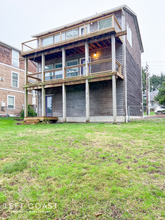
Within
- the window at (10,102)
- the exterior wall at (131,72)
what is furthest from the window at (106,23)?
the window at (10,102)

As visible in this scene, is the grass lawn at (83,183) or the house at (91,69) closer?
the grass lawn at (83,183)

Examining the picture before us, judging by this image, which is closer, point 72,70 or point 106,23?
point 106,23

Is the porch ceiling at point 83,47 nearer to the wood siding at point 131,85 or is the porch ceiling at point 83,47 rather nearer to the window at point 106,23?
the window at point 106,23

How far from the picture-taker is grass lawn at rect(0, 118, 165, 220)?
70.7 inches

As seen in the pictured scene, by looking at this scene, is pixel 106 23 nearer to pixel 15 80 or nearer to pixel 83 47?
pixel 83 47

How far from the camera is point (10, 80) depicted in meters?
18.2

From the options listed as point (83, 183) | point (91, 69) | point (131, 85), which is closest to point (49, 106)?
point (91, 69)

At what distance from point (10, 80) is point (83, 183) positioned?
61.1 feet

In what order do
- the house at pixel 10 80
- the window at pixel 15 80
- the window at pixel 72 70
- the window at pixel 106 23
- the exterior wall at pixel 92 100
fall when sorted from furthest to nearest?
the window at pixel 15 80
the house at pixel 10 80
the window at pixel 72 70
the window at pixel 106 23
the exterior wall at pixel 92 100

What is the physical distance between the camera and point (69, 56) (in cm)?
1328

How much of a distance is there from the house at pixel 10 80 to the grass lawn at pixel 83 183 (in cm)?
1531

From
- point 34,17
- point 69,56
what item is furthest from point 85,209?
point 34,17

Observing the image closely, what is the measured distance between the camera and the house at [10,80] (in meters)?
17.2

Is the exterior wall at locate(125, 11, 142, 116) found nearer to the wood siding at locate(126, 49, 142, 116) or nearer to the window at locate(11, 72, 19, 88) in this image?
the wood siding at locate(126, 49, 142, 116)
